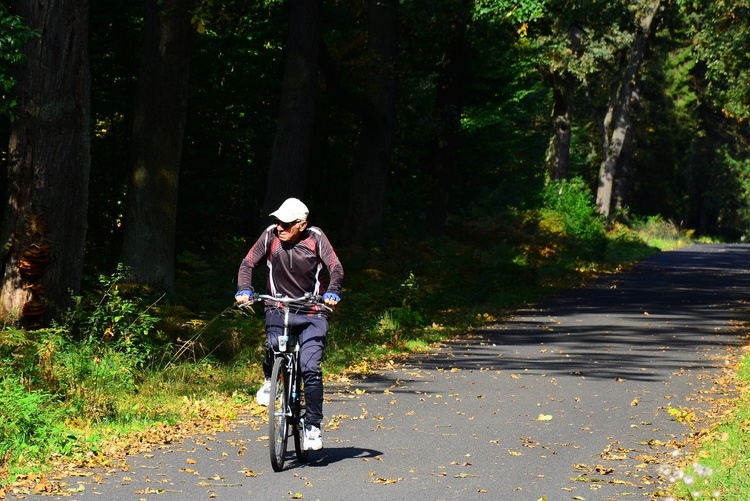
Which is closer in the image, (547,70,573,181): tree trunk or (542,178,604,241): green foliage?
(542,178,604,241): green foliage

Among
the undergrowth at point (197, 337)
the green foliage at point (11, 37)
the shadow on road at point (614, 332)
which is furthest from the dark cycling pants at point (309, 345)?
the shadow on road at point (614, 332)

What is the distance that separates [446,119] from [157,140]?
15607 mm

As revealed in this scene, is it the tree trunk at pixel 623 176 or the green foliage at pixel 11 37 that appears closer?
the green foliage at pixel 11 37

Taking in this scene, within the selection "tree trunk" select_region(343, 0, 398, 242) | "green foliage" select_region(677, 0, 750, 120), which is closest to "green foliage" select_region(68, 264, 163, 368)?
"tree trunk" select_region(343, 0, 398, 242)

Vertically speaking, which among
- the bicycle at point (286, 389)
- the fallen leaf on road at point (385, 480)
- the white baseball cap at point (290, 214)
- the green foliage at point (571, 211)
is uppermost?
the green foliage at point (571, 211)

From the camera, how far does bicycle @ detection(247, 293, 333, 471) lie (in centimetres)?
859

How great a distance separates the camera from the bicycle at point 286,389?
28.2ft

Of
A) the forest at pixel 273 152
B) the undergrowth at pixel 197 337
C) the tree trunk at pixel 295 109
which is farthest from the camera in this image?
the tree trunk at pixel 295 109

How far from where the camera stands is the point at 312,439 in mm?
9094

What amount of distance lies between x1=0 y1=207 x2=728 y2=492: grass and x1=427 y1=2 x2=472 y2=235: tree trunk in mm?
3695

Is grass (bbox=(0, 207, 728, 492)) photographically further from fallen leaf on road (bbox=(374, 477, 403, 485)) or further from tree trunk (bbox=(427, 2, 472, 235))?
tree trunk (bbox=(427, 2, 472, 235))

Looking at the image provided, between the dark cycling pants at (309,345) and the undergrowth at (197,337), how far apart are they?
1.73 meters

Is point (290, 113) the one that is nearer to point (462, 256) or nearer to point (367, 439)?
point (462, 256)

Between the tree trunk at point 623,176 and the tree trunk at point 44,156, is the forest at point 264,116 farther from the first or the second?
the tree trunk at point 623,176
